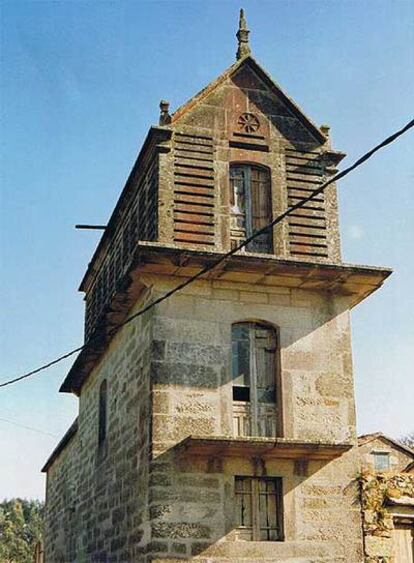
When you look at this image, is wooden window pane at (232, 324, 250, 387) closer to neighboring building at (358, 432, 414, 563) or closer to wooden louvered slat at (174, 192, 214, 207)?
wooden louvered slat at (174, 192, 214, 207)

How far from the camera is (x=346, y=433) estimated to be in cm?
1228

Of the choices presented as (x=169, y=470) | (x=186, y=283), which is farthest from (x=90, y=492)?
(x=186, y=283)

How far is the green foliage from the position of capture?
60219 millimetres

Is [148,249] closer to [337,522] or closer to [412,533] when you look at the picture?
[337,522]

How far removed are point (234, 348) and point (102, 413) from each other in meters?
4.81

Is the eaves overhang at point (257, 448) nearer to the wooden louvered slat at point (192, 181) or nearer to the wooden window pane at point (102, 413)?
the wooden louvered slat at point (192, 181)

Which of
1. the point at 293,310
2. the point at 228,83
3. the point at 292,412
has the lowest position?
the point at 292,412

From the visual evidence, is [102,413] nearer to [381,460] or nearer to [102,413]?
[102,413]

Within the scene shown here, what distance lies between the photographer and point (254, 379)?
40.1ft

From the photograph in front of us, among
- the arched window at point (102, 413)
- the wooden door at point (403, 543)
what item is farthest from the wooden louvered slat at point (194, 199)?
the wooden door at point (403, 543)

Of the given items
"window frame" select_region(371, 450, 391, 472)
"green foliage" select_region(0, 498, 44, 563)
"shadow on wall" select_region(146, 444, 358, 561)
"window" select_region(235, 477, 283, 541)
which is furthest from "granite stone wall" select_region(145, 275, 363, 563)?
"green foliage" select_region(0, 498, 44, 563)

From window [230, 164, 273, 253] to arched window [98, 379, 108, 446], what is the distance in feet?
15.0

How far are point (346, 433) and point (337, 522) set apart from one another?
1.31 metres

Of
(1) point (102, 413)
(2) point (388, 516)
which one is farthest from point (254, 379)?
(1) point (102, 413)
